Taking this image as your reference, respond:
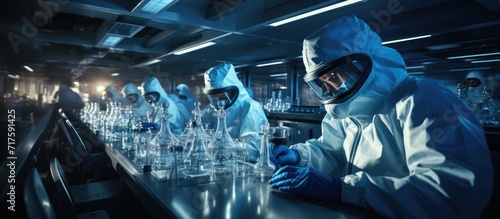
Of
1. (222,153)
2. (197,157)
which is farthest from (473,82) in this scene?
(197,157)

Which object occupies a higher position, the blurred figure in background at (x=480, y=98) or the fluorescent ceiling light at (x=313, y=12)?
the fluorescent ceiling light at (x=313, y=12)

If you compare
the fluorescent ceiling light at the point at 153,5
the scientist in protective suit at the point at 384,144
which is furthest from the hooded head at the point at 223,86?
the scientist in protective suit at the point at 384,144

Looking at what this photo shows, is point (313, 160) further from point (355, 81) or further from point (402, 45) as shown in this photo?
point (402, 45)

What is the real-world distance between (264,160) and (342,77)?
58 centimetres

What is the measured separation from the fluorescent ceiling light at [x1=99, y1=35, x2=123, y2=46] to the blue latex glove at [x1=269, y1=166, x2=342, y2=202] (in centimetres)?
368

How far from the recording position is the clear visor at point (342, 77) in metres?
1.40

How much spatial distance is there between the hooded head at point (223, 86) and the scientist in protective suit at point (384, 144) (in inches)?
63.2

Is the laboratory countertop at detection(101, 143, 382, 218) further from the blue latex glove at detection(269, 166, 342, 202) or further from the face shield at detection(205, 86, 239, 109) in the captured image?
the face shield at detection(205, 86, 239, 109)

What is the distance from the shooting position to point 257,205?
0.99m

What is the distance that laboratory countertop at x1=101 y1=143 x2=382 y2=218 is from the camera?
0.92m

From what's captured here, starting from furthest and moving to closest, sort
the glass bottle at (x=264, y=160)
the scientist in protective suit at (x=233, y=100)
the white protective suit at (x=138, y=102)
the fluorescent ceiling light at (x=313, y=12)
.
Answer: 1. the white protective suit at (x=138, y=102)
2. the scientist in protective suit at (x=233, y=100)
3. the fluorescent ceiling light at (x=313, y=12)
4. the glass bottle at (x=264, y=160)

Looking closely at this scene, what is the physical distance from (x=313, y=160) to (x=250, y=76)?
5656 millimetres

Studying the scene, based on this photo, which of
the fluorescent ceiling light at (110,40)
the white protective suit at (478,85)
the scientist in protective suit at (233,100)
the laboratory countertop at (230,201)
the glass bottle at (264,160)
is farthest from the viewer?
the fluorescent ceiling light at (110,40)

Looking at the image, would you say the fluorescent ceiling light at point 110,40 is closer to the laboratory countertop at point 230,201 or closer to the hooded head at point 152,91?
the hooded head at point 152,91
